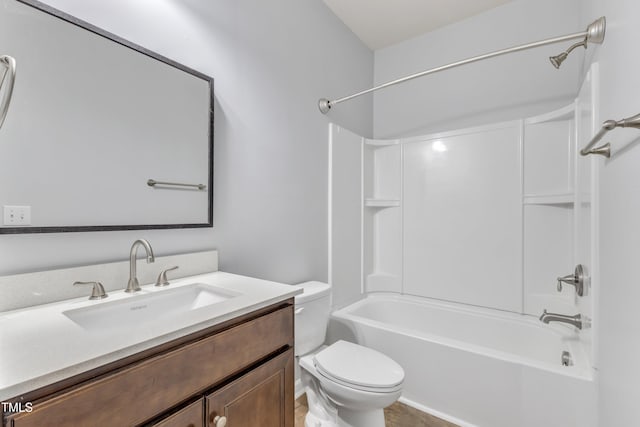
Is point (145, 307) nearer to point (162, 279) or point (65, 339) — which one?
point (162, 279)

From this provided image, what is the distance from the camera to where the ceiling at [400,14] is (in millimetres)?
2201

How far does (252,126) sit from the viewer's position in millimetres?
1635

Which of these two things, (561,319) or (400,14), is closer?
(561,319)

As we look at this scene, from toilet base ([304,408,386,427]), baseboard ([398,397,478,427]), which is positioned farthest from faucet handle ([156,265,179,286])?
baseboard ([398,397,478,427])

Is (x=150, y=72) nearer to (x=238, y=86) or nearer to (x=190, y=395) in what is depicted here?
(x=238, y=86)

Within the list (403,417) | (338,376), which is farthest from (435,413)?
(338,376)

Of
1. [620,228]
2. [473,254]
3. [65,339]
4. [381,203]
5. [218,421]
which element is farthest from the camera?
[381,203]

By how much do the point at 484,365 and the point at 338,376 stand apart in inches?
33.4

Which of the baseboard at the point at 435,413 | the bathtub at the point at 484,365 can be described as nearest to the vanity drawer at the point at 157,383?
the bathtub at the point at 484,365

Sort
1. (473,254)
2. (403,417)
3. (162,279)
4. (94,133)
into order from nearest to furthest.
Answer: (94,133)
(162,279)
(403,417)
(473,254)

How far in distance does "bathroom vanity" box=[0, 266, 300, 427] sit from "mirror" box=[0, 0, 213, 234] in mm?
315

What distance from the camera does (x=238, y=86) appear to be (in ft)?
5.12

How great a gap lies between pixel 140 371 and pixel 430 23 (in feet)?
9.80

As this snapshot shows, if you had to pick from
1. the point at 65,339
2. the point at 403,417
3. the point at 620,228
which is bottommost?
the point at 403,417
